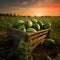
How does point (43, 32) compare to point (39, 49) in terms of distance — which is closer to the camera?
point (39, 49)

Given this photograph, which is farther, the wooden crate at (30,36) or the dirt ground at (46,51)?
the dirt ground at (46,51)

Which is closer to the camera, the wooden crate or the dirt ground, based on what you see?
the wooden crate

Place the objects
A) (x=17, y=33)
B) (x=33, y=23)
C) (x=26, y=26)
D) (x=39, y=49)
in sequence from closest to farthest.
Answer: (x=17, y=33)
(x=39, y=49)
(x=26, y=26)
(x=33, y=23)

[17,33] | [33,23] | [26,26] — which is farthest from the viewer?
[33,23]

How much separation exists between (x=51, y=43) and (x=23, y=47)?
79.9 inches

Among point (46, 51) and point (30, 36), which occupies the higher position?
point (30, 36)

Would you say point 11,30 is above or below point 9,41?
above

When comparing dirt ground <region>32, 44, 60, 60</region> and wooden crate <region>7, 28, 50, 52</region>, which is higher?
wooden crate <region>7, 28, 50, 52</region>

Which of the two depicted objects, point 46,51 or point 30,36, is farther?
point 46,51

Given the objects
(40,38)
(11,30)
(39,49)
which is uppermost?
(11,30)

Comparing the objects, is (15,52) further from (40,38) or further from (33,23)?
(33,23)

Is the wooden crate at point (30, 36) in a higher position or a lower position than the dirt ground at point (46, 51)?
higher

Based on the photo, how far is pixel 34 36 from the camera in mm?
3746

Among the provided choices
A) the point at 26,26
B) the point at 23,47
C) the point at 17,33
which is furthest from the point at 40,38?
the point at 23,47
